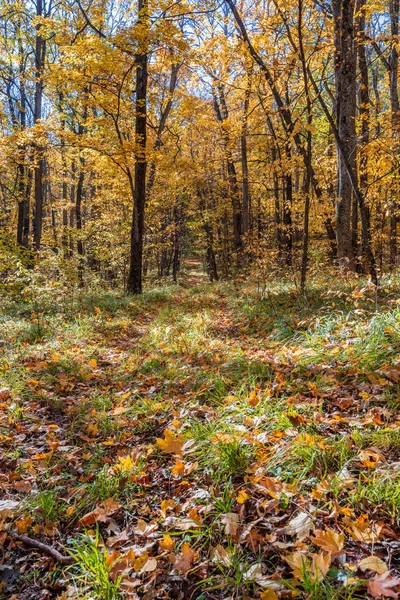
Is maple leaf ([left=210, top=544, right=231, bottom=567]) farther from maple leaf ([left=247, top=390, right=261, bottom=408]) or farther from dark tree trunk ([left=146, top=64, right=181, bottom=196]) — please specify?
dark tree trunk ([left=146, top=64, right=181, bottom=196])

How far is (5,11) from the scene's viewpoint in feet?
44.9

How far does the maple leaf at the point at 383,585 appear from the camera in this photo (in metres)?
1.37

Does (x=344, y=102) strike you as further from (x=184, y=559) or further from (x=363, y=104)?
(x=184, y=559)

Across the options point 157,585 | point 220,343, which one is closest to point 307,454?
point 157,585

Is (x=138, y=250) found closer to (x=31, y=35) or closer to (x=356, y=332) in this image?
(x=356, y=332)

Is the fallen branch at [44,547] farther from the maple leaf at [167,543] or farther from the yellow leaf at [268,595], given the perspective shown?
the yellow leaf at [268,595]

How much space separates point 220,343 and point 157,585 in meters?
3.75

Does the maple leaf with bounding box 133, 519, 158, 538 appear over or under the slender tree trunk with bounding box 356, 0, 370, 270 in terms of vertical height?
under

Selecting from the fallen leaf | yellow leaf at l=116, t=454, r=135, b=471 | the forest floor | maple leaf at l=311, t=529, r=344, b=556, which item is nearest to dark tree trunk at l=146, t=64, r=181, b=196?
the forest floor

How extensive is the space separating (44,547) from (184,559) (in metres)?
0.85

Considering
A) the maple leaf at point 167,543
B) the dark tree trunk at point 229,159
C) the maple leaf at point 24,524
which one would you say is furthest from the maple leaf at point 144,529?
the dark tree trunk at point 229,159

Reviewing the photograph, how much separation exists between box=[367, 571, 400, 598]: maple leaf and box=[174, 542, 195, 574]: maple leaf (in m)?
0.80

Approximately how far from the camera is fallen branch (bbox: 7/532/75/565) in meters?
1.89

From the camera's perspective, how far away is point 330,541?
1.61 m
